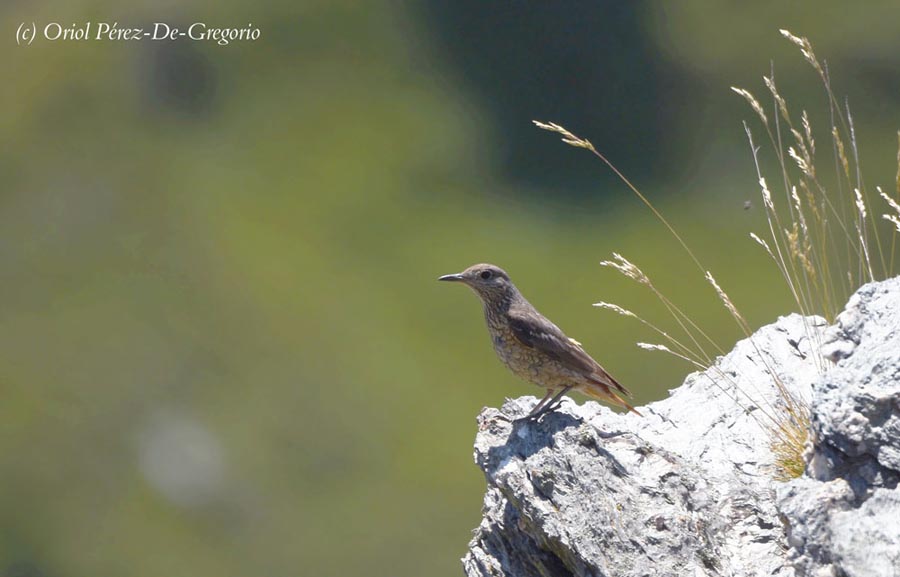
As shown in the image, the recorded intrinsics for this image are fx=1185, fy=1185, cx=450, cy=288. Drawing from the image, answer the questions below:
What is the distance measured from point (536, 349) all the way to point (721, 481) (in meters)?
1.47

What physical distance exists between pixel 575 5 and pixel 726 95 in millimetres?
5961

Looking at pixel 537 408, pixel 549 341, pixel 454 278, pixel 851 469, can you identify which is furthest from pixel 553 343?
pixel 851 469

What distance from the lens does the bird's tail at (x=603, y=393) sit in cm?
757

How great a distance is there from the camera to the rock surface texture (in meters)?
5.26

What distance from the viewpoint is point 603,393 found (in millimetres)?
7637

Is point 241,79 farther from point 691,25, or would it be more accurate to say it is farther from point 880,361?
point 880,361

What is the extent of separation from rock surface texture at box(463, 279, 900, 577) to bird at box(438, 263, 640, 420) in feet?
0.81

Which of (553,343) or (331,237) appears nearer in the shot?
(553,343)

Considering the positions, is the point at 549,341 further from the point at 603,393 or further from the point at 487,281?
the point at 487,281

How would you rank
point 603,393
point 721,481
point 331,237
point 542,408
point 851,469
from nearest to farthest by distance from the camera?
point 851,469 < point 721,481 < point 542,408 < point 603,393 < point 331,237

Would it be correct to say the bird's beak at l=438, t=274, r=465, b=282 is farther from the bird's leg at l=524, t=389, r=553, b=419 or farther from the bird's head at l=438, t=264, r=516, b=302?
the bird's leg at l=524, t=389, r=553, b=419

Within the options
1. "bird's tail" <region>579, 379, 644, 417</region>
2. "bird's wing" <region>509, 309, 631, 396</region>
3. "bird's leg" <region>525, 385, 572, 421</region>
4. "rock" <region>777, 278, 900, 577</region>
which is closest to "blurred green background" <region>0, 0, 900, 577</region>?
"bird's tail" <region>579, 379, 644, 417</region>

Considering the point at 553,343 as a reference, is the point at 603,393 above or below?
below

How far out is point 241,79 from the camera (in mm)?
36281
